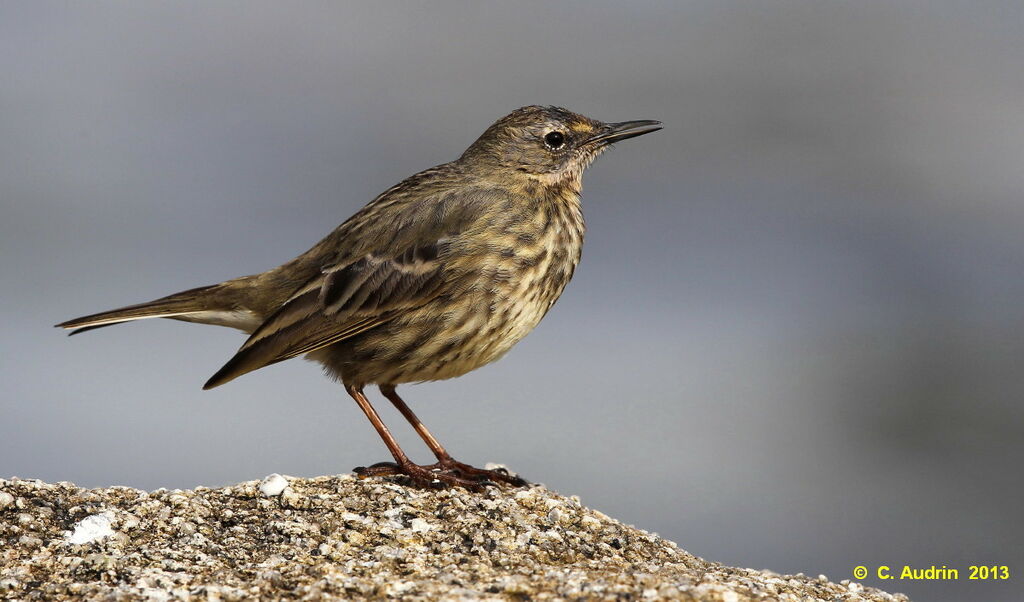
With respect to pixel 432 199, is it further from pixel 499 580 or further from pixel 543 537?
pixel 499 580

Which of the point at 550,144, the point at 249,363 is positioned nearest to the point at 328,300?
the point at 249,363

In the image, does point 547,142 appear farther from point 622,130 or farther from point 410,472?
point 410,472

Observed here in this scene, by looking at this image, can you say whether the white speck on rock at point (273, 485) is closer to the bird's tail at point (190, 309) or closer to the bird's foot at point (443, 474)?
the bird's foot at point (443, 474)

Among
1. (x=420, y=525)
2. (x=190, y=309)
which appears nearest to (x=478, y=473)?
(x=420, y=525)

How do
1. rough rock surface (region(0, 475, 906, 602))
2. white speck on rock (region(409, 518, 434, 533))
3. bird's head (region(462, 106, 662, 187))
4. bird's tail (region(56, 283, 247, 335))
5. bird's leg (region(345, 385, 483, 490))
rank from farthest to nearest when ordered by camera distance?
1. bird's head (region(462, 106, 662, 187))
2. bird's tail (region(56, 283, 247, 335))
3. bird's leg (region(345, 385, 483, 490))
4. white speck on rock (region(409, 518, 434, 533))
5. rough rock surface (region(0, 475, 906, 602))

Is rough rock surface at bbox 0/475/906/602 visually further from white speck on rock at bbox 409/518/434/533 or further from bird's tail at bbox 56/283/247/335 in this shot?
bird's tail at bbox 56/283/247/335

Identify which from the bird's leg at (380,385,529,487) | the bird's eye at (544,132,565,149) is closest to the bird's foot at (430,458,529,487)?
the bird's leg at (380,385,529,487)

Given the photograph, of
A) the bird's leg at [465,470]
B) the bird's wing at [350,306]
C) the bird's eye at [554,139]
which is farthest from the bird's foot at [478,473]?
the bird's eye at [554,139]
